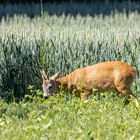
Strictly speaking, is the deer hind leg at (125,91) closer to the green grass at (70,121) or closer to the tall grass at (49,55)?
the green grass at (70,121)

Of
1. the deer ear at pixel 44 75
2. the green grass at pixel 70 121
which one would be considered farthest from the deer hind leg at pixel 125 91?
the deer ear at pixel 44 75

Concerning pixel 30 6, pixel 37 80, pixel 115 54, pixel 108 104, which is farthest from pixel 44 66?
pixel 30 6

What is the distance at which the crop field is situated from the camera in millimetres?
8141

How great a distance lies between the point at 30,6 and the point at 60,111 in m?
16.3

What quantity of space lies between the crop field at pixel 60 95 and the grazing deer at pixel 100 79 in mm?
160

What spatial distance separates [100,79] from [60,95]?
92 cm

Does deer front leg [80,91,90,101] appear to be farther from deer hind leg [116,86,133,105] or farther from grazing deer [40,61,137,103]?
deer hind leg [116,86,133,105]

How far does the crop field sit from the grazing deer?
16cm

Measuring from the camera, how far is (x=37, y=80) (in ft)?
40.0

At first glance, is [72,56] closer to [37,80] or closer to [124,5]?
[37,80]

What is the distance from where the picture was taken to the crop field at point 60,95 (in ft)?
26.7

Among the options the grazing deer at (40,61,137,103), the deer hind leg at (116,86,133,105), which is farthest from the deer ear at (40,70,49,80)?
the deer hind leg at (116,86,133,105)

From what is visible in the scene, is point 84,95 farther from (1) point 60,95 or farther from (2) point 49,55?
(2) point 49,55

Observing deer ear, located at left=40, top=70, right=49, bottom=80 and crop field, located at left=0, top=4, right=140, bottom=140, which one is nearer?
crop field, located at left=0, top=4, right=140, bottom=140
